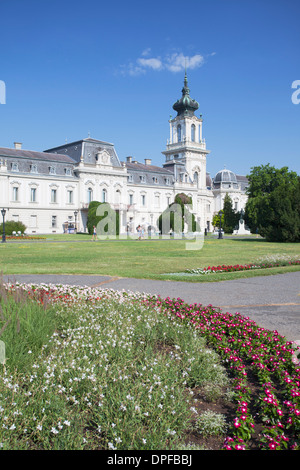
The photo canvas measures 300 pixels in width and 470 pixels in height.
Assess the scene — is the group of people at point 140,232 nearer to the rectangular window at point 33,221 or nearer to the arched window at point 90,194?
the arched window at point 90,194

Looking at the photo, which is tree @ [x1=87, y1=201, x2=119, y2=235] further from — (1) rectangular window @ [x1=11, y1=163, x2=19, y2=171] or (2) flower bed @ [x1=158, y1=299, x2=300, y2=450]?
(2) flower bed @ [x1=158, y1=299, x2=300, y2=450]

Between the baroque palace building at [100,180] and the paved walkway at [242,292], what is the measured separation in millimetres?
45573

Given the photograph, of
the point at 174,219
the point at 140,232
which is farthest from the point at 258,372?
the point at 174,219

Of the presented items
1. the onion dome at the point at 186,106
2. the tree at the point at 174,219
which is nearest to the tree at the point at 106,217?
the tree at the point at 174,219

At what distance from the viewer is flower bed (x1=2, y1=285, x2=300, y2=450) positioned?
3.27m

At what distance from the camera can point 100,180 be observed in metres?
62.7

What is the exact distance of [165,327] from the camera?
18.7 ft

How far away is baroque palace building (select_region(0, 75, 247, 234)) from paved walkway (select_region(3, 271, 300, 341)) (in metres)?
45.6

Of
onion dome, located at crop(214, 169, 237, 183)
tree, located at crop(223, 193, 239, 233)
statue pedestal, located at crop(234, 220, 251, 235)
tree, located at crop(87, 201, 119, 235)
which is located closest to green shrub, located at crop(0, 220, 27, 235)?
tree, located at crop(87, 201, 119, 235)

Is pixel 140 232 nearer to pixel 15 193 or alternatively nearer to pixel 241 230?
pixel 15 193

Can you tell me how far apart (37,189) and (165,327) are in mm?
54219

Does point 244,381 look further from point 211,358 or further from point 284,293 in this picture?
point 284,293

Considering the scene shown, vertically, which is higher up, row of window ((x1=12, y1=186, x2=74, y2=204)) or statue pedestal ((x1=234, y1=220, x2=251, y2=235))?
row of window ((x1=12, y1=186, x2=74, y2=204))

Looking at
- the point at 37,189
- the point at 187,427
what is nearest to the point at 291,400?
the point at 187,427
